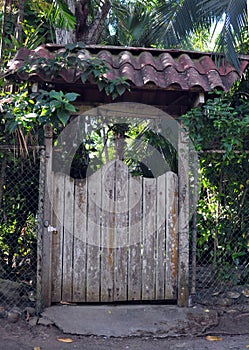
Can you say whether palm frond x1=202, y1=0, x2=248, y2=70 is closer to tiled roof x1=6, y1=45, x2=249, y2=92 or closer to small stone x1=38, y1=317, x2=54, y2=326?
tiled roof x1=6, y1=45, x2=249, y2=92

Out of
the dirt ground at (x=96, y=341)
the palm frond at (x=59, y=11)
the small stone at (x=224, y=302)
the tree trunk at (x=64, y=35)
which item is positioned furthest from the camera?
the tree trunk at (x=64, y=35)

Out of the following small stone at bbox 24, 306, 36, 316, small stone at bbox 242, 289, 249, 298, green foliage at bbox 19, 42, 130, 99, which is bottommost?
small stone at bbox 24, 306, 36, 316

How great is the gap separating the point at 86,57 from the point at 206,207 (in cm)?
229

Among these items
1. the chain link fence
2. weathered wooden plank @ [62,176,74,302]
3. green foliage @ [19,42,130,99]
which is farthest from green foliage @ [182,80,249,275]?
weathered wooden plank @ [62,176,74,302]

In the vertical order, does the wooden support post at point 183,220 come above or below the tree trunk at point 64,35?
below

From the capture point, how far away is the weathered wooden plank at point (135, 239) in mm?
5219

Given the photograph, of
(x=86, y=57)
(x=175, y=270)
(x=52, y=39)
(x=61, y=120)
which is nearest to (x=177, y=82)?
(x=86, y=57)

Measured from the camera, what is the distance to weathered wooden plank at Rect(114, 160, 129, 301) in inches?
205

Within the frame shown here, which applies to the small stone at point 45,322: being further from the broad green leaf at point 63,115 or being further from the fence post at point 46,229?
the broad green leaf at point 63,115

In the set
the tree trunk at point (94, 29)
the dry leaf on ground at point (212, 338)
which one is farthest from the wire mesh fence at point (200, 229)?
the tree trunk at point (94, 29)

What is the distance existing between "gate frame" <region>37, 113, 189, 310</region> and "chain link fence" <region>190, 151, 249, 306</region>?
0.80 ft

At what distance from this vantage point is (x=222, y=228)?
5.52m

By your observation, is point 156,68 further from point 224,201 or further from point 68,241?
point 68,241

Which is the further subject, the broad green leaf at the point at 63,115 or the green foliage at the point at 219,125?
the green foliage at the point at 219,125
